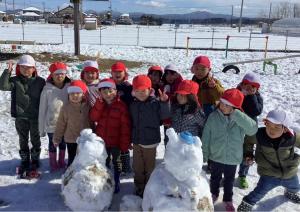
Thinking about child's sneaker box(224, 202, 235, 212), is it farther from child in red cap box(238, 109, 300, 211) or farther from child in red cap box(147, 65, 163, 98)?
child in red cap box(147, 65, 163, 98)

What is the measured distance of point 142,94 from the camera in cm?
429

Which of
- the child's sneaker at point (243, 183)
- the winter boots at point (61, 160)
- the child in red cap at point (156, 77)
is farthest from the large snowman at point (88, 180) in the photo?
the child's sneaker at point (243, 183)

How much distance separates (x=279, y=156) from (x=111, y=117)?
1.94 meters

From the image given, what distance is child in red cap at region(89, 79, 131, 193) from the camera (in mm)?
4473

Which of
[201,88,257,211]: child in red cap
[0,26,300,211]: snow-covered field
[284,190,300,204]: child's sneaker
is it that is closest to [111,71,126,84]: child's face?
[0,26,300,211]: snow-covered field

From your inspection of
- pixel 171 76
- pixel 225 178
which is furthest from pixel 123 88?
pixel 225 178

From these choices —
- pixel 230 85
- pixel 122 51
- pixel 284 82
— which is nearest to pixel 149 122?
pixel 230 85

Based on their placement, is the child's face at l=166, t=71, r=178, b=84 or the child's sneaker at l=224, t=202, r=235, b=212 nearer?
the child's sneaker at l=224, t=202, r=235, b=212

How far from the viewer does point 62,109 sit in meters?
4.79

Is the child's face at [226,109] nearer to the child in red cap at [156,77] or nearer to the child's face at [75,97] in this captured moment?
the child in red cap at [156,77]

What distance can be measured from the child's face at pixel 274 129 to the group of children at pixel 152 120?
10 mm

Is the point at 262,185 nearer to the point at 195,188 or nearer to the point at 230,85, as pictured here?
the point at 195,188

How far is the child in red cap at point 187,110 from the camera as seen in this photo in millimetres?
4262

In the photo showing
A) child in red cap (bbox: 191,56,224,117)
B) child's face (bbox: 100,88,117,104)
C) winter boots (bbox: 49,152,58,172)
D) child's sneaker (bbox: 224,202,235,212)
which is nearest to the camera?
child's sneaker (bbox: 224,202,235,212)
